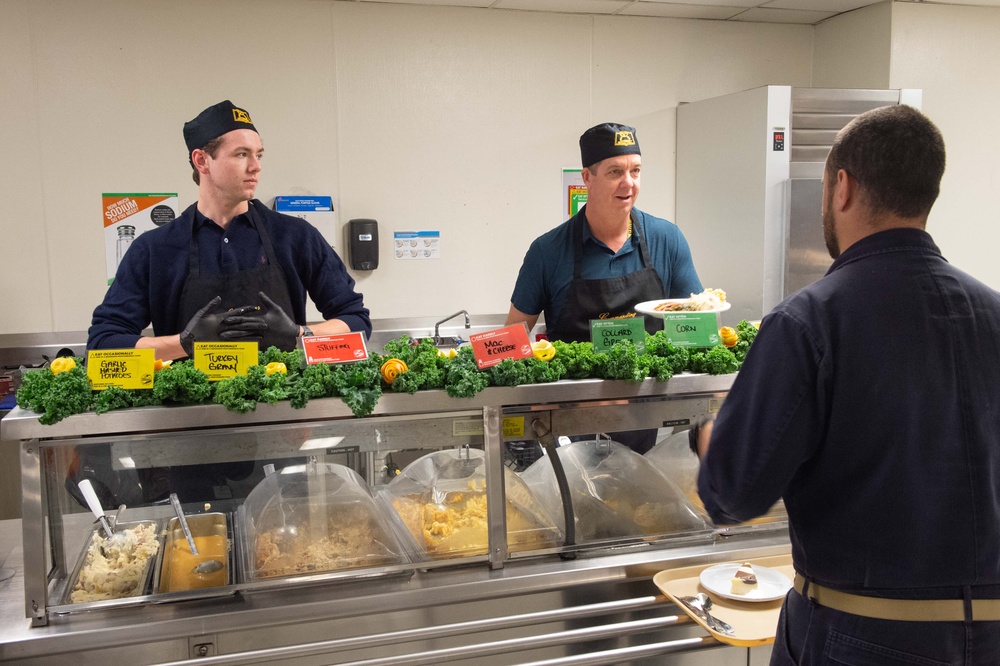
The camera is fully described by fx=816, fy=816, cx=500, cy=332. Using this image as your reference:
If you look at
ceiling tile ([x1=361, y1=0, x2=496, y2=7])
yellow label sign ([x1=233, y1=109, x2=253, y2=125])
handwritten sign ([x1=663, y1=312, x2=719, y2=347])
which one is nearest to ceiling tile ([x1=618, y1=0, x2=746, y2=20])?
ceiling tile ([x1=361, y1=0, x2=496, y2=7])

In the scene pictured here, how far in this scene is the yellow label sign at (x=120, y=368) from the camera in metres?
1.84

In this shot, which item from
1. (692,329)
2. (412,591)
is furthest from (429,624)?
(692,329)

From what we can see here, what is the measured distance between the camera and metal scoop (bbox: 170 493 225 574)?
1927 mm

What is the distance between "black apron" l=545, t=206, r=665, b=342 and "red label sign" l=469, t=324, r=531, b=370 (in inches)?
46.7

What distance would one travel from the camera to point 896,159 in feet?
4.69

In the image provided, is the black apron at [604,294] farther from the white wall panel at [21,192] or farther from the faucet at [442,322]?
the white wall panel at [21,192]

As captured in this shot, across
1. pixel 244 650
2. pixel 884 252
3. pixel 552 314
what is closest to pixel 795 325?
pixel 884 252

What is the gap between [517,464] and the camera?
220cm

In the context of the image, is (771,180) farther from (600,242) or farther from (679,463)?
(679,463)

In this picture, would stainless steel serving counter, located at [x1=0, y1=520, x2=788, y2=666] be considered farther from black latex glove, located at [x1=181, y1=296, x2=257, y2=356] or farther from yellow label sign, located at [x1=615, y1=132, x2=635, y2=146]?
yellow label sign, located at [x1=615, y1=132, x2=635, y2=146]

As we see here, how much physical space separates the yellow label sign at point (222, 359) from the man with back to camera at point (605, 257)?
1.39 meters

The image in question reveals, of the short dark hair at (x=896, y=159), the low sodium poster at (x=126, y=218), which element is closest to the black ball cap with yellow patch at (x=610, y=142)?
the short dark hair at (x=896, y=159)

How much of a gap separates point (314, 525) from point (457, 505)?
1.21 ft

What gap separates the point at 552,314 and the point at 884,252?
1939 mm
